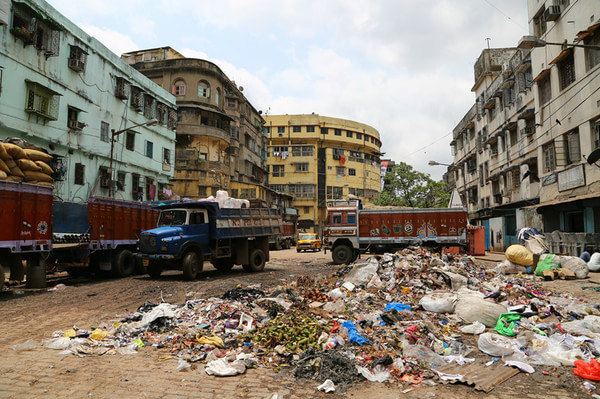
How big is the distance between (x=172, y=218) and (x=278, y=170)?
169 feet

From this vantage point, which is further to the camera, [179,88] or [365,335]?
[179,88]

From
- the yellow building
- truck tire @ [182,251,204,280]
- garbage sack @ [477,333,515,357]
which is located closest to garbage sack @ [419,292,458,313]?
garbage sack @ [477,333,515,357]

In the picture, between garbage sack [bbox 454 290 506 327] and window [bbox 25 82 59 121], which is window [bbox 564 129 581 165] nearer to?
garbage sack [bbox 454 290 506 327]

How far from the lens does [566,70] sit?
62.2 ft

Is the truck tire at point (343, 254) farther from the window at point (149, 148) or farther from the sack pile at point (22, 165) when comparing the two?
the window at point (149, 148)

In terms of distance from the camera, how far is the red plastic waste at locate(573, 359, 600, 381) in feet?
15.1

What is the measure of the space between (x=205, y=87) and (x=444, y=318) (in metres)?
35.5

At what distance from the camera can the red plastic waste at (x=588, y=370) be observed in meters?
4.61

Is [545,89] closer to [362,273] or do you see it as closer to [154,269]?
[362,273]

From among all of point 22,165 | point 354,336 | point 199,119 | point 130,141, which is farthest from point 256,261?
point 199,119

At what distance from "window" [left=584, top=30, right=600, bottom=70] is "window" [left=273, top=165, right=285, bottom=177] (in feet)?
166

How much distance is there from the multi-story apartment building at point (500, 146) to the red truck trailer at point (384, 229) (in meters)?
7.60

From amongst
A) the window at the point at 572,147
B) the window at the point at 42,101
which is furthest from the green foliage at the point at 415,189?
the window at the point at 42,101

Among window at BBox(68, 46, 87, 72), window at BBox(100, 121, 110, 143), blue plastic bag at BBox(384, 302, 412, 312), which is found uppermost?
window at BBox(68, 46, 87, 72)
